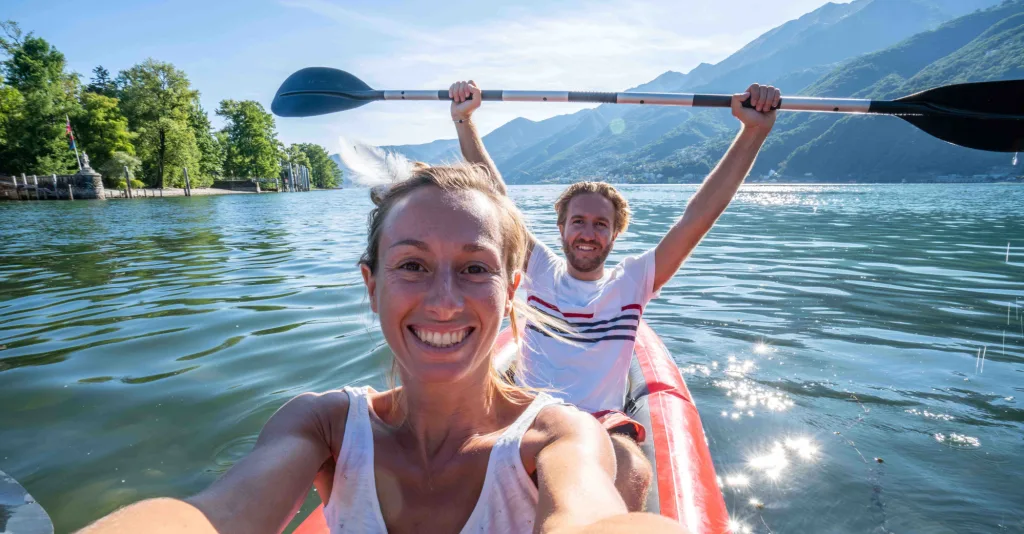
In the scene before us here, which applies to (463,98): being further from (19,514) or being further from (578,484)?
(19,514)

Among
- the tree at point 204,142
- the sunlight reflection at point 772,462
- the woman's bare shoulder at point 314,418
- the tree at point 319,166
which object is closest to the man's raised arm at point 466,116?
the woman's bare shoulder at point 314,418

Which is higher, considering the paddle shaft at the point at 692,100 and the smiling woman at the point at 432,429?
the paddle shaft at the point at 692,100

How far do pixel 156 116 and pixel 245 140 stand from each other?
21.2 metres

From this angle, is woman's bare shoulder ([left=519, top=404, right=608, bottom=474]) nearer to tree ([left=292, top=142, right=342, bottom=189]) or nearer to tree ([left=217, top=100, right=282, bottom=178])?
tree ([left=217, top=100, right=282, bottom=178])

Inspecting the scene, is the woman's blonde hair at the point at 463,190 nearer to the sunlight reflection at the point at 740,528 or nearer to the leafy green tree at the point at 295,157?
the sunlight reflection at the point at 740,528

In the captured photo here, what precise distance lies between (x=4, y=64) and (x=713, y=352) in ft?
227

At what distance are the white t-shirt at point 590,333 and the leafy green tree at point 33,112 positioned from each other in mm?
57749

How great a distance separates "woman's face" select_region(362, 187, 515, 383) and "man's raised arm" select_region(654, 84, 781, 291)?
2.21 meters

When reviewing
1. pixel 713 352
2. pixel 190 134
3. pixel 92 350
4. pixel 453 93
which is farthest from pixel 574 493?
pixel 190 134

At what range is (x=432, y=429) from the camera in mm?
1856

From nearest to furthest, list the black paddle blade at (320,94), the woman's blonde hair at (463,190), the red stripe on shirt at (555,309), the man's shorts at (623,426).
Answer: the woman's blonde hair at (463,190)
the man's shorts at (623,426)
the red stripe on shirt at (555,309)
the black paddle blade at (320,94)

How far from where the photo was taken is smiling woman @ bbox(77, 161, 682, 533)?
152 centimetres

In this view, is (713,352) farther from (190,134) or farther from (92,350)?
(190,134)

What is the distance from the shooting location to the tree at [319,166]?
410 ft
